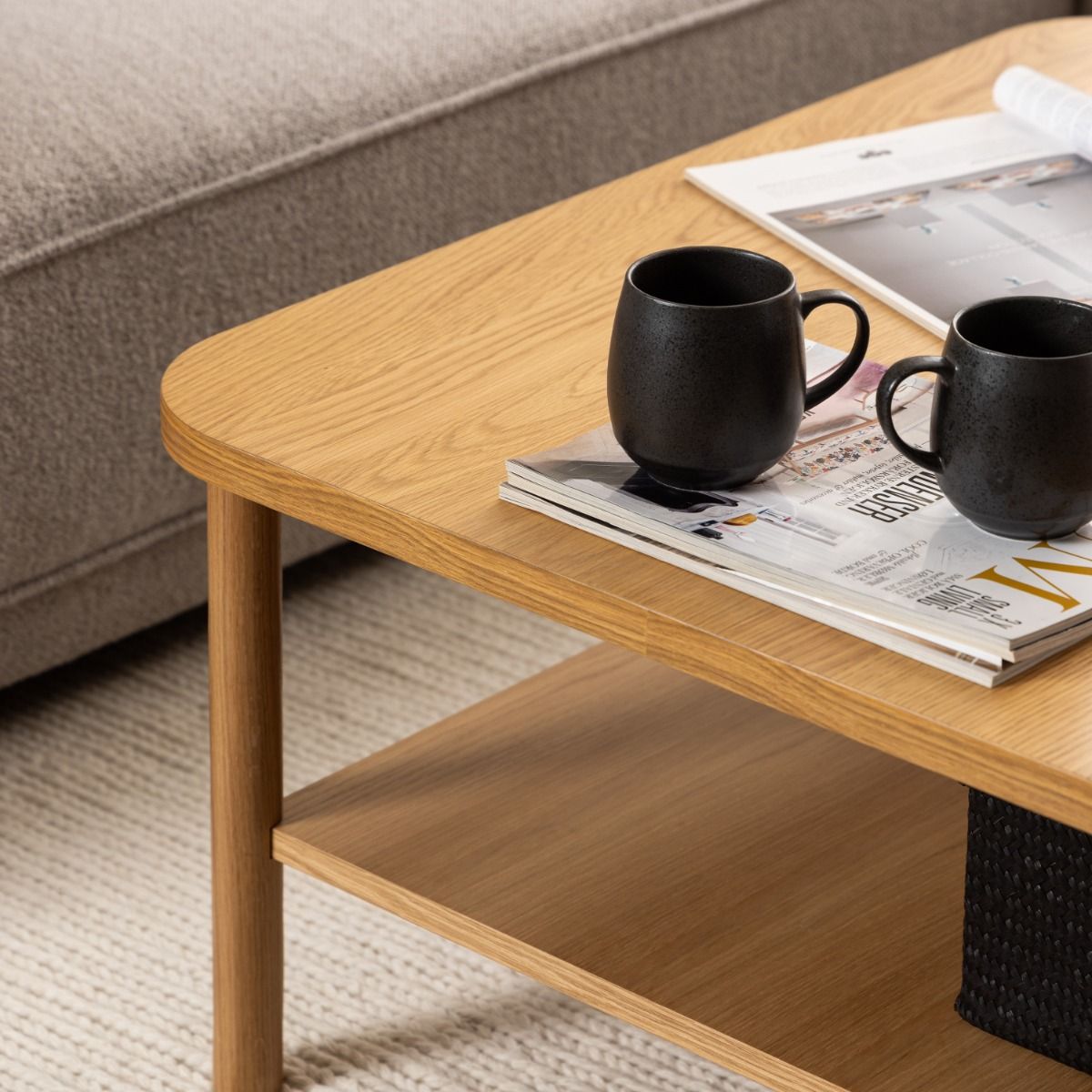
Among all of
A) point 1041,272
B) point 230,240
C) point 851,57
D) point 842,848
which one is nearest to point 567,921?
point 842,848

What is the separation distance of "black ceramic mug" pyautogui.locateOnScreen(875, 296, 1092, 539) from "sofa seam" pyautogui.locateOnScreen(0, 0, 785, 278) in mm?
701

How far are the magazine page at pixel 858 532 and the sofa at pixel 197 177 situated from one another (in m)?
0.58

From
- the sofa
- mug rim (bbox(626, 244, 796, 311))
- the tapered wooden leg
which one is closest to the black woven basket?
mug rim (bbox(626, 244, 796, 311))

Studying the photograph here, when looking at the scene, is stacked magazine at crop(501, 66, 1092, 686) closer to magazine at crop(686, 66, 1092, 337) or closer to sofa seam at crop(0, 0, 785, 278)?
magazine at crop(686, 66, 1092, 337)

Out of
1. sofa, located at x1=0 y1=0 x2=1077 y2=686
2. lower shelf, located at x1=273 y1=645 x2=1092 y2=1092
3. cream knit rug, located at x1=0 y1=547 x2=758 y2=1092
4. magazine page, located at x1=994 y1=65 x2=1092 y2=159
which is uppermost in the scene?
magazine page, located at x1=994 y1=65 x2=1092 y2=159

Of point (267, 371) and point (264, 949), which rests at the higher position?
point (267, 371)

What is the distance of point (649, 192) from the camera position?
1131mm

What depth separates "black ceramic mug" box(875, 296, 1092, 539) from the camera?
0.69 m

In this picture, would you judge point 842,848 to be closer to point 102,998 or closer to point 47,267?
point 102,998

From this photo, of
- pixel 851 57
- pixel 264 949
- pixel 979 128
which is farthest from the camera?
pixel 851 57

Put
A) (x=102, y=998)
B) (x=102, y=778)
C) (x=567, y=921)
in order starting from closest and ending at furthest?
(x=567, y=921) → (x=102, y=998) → (x=102, y=778)

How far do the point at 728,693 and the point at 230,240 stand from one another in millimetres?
525

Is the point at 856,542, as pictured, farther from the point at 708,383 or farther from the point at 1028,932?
the point at 1028,932

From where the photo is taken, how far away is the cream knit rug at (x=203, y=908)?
1.07m
